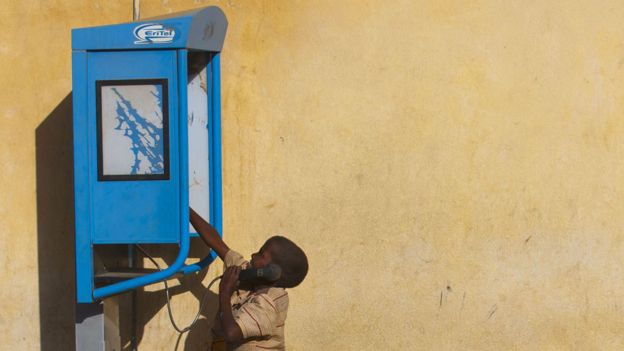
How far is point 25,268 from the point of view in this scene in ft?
16.9

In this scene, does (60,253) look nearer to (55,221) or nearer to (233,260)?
(55,221)

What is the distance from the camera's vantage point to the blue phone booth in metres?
4.38

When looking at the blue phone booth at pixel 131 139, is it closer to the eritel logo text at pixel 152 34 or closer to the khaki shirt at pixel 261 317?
the eritel logo text at pixel 152 34

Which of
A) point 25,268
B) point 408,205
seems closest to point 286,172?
point 408,205

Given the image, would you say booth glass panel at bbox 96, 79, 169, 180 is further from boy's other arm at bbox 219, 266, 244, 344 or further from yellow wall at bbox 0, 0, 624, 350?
yellow wall at bbox 0, 0, 624, 350

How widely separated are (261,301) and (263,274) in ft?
0.38

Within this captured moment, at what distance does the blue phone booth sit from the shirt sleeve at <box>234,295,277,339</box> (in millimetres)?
342

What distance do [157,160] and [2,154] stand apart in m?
1.10

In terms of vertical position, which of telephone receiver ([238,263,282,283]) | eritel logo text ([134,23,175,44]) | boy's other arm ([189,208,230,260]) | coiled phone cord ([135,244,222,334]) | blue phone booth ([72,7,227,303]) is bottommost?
coiled phone cord ([135,244,222,334])

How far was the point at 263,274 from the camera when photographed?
13.9 ft

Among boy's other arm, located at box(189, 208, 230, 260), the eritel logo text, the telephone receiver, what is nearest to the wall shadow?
boy's other arm, located at box(189, 208, 230, 260)

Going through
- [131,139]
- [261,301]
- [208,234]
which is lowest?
[261,301]

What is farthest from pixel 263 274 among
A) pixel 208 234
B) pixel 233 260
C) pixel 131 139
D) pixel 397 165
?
pixel 397 165

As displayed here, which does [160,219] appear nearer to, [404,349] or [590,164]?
[404,349]
